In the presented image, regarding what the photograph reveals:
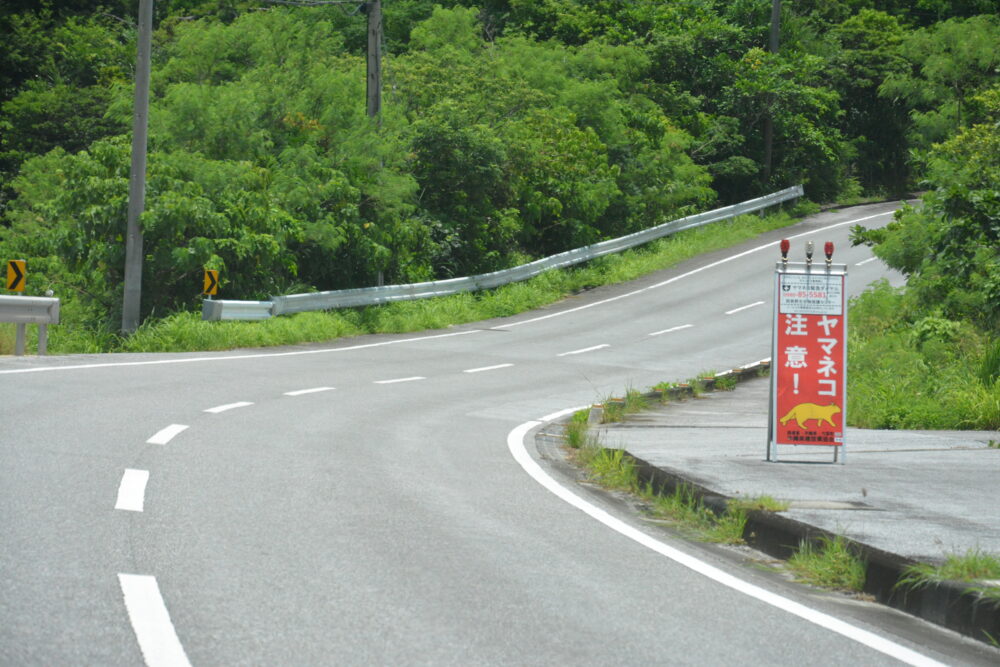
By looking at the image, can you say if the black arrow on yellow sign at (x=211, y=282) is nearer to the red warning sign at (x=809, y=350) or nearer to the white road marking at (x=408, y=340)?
the white road marking at (x=408, y=340)

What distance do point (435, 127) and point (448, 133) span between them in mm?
368

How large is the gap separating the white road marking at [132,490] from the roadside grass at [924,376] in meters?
9.11

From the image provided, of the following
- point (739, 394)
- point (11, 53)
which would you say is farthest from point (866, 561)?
point (11, 53)

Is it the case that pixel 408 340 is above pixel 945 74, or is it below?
below

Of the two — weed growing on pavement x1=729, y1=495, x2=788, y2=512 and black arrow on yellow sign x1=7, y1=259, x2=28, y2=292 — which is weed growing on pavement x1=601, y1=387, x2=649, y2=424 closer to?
weed growing on pavement x1=729, y1=495, x2=788, y2=512

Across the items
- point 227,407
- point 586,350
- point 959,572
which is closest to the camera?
point 959,572

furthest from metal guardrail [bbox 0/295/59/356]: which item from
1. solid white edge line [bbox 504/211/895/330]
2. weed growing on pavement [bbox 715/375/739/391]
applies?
solid white edge line [bbox 504/211/895/330]

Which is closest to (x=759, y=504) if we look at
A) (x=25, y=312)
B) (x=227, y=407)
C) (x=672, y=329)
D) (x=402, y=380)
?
(x=227, y=407)

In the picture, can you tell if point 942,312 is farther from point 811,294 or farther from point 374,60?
point 374,60

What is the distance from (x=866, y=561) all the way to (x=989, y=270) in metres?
11.9

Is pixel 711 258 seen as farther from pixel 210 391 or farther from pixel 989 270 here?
pixel 210 391

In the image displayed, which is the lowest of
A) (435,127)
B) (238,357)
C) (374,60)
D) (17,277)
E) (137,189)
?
(238,357)

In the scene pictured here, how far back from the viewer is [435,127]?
2958 cm

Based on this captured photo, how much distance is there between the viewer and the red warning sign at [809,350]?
998cm
